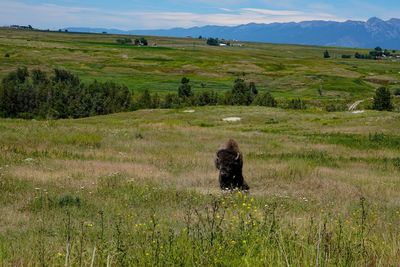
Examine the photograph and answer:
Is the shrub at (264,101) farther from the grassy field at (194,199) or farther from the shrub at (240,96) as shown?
the grassy field at (194,199)

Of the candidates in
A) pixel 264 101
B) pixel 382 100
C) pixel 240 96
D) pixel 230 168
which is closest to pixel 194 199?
pixel 230 168

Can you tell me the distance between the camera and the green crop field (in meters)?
6.23

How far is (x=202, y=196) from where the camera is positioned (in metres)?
14.4

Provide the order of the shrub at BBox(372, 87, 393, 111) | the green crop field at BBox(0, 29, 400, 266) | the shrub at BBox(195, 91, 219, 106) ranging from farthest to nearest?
1. the shrub at BBox(195, 91, 219, 106)
2. the shrub at BBox(372, 87, 393, 111)
3. the green crop field at BBox(0, 29, 400, 266)

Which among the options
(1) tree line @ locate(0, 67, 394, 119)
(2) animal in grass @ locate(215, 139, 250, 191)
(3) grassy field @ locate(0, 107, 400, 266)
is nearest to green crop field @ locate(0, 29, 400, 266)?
(3) grassy field @ locate(0, 107, 400, 266)

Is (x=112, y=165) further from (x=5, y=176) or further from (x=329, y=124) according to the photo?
(x=329, y=124)

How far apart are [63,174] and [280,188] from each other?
7.68 meters

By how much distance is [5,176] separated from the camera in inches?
629

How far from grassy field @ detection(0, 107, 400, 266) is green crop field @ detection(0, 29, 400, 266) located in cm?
5

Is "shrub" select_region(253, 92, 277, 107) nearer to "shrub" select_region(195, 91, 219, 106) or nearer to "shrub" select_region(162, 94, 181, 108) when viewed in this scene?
"shrub" select_region(195, 91, 219, 106)

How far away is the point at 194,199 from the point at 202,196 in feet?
3.19

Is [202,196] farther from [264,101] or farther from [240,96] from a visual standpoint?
Result: [240,96]

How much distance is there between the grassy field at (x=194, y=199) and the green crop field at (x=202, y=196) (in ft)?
0.16

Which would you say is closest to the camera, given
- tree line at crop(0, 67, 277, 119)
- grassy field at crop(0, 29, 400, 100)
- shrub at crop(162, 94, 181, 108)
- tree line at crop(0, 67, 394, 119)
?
shrub at crop(162, 94, 181, 108)
